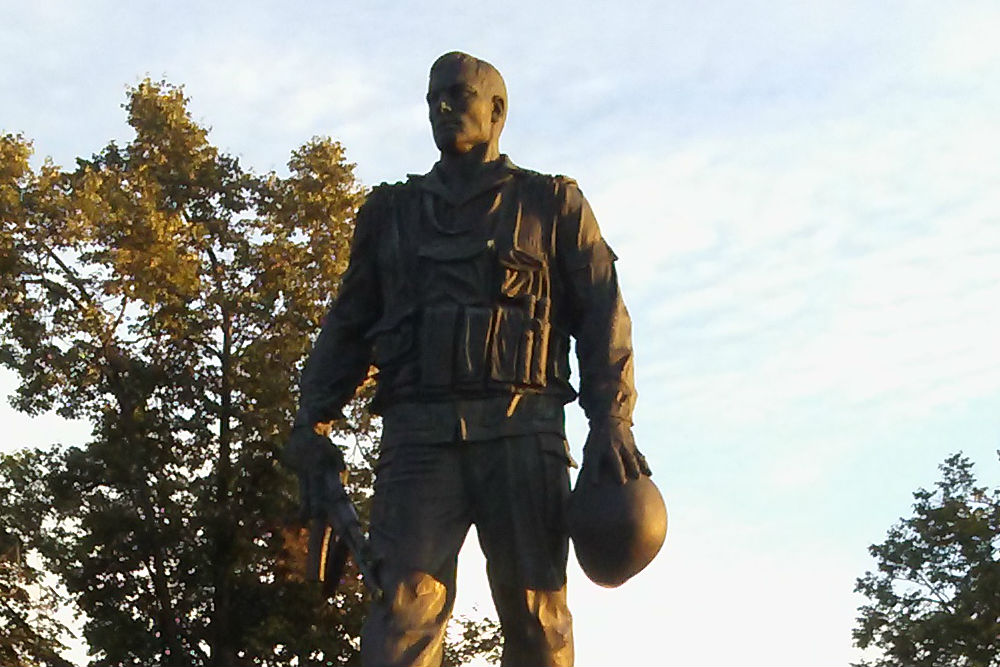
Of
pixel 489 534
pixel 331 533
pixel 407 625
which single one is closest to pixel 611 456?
pixel 489 534

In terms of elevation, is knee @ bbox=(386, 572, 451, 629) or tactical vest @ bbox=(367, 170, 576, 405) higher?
tactical vest @ bbox=(367, 170, 576, 405)

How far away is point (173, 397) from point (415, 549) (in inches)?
688

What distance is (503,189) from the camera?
568 centimetres

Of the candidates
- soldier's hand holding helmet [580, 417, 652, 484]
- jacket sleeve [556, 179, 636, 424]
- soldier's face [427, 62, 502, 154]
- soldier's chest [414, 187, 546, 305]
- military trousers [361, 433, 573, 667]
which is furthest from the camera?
Answer: soldier's face [427, 62, 502, 154]

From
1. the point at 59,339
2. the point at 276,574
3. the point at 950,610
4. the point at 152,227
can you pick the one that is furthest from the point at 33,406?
the point at 950,610

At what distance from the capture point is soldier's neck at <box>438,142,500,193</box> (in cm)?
579

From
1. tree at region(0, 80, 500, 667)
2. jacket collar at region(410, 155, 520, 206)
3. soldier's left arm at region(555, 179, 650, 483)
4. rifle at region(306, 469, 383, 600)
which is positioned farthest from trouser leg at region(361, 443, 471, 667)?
tree at region(0, 80, 500, 667)

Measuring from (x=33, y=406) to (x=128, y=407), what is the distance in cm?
163

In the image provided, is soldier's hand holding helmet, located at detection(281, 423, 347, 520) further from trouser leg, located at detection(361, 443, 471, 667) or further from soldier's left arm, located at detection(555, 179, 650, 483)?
soldier's left arm, located at detection(555, 179, 650, 483)

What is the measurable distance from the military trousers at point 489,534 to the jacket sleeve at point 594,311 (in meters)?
0.28

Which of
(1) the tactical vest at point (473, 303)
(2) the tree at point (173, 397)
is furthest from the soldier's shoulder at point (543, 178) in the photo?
(2) the tree at point (173, 397)

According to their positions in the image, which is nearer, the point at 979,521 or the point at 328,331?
the point at 328,331

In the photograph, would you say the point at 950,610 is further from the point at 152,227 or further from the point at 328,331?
the point at 328,331

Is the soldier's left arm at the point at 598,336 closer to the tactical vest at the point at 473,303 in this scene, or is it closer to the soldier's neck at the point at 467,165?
the tactical vest at the point at 473,303
